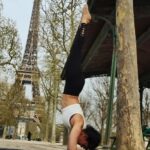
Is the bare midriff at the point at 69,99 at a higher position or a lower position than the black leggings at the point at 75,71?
lower

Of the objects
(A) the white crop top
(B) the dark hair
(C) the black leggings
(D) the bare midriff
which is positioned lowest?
(B) the dark hair

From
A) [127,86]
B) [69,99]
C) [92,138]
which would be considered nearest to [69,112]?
[69,99]

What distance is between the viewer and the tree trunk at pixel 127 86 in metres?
8.73

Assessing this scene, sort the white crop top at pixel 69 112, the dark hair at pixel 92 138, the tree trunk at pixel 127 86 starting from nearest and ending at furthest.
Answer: the dark hair at pixel 92 138 → the white crop top at pixel 69 112 → the tree trunk at pixel 127 86

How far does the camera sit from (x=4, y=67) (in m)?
41.1

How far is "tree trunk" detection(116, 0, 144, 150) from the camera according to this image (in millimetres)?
8734

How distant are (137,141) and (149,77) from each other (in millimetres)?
12517

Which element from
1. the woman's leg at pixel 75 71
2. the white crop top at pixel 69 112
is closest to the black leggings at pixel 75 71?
the woman's leg at pixel 75 71

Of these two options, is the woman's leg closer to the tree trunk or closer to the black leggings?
the black leggings

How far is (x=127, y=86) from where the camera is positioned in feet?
29.8

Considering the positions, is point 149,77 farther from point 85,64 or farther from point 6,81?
point 6,81

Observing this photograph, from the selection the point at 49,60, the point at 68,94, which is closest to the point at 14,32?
the point at 49,60

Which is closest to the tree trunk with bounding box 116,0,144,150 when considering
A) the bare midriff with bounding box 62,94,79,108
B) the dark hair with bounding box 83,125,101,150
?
the bare midriff with bounding box 62,94,79,108

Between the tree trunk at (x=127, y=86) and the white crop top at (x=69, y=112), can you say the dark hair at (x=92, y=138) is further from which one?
the tree trunk at (x=127, y=86)
